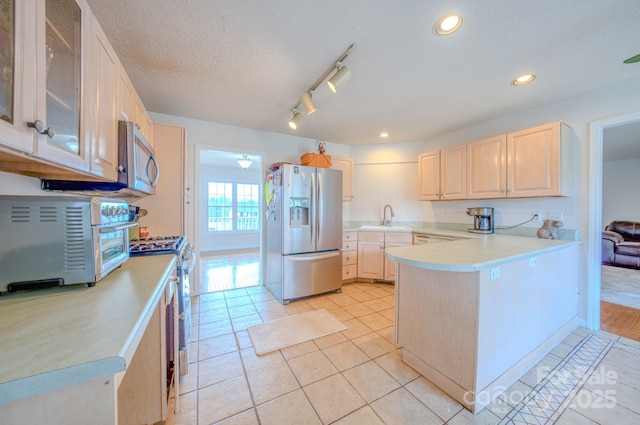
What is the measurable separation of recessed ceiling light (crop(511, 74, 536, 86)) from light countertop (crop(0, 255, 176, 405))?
3118mm

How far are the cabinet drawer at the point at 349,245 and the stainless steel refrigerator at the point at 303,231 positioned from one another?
0.91 ft

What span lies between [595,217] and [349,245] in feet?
8.85

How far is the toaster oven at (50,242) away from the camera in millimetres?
851

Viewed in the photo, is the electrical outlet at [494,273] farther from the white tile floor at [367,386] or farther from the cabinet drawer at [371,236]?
the cabinet drawer at [371,236]

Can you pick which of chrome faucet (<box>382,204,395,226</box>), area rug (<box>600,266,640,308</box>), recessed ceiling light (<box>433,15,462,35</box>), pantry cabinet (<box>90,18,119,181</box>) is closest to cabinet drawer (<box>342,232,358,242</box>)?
chrome faucet (<box>382,204,395,226</box>)

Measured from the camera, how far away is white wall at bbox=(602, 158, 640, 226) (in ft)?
18.1

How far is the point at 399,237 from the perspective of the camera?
3.52m

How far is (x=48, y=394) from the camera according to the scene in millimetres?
472

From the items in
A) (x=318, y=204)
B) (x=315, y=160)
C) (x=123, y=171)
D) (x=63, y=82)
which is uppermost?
(x=315, y=160)

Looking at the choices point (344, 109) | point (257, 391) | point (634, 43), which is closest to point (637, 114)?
point (634, 43)

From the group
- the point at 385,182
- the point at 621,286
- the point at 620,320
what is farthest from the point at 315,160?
the point at 621,286

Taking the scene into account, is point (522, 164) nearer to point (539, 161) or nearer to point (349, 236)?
point (539, 161)

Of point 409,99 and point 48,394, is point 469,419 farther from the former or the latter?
point 409,99

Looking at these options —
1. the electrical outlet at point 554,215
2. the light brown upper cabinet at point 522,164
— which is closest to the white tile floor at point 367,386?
the electrical outlet at point 554,215
